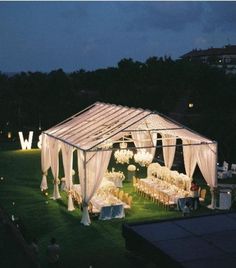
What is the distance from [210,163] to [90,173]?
4355 mm

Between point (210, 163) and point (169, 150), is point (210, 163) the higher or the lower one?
the lower one

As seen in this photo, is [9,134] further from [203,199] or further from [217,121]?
[203,199]

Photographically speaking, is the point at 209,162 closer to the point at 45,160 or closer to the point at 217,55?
the point at 45,160

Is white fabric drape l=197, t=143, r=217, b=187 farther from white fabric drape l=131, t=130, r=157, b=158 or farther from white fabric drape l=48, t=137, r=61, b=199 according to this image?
white fabric drape l=48, t=137, r=61, b=199

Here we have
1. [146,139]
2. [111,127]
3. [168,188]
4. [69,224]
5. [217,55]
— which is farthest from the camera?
[217,55]

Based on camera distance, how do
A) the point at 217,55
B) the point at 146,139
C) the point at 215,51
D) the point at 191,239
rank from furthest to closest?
the point at 215,51
the point at 217,55
the point at 146,139
the point at 191,239

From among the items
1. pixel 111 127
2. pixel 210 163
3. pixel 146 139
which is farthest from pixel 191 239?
pixel 146 139

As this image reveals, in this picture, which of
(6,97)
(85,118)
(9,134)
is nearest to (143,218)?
(85,118)

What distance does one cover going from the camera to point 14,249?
12164 millimetres

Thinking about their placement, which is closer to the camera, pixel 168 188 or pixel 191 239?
pixel 191 239

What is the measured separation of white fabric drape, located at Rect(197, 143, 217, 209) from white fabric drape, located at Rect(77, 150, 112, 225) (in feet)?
12.3

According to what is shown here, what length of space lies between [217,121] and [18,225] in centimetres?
1496

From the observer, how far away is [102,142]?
48.6 feet

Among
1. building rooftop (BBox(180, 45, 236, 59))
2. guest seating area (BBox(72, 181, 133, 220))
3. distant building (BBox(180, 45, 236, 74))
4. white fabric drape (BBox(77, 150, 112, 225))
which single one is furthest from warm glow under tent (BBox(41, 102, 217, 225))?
building rooftop (BBox(180, 45, 236, 59))
